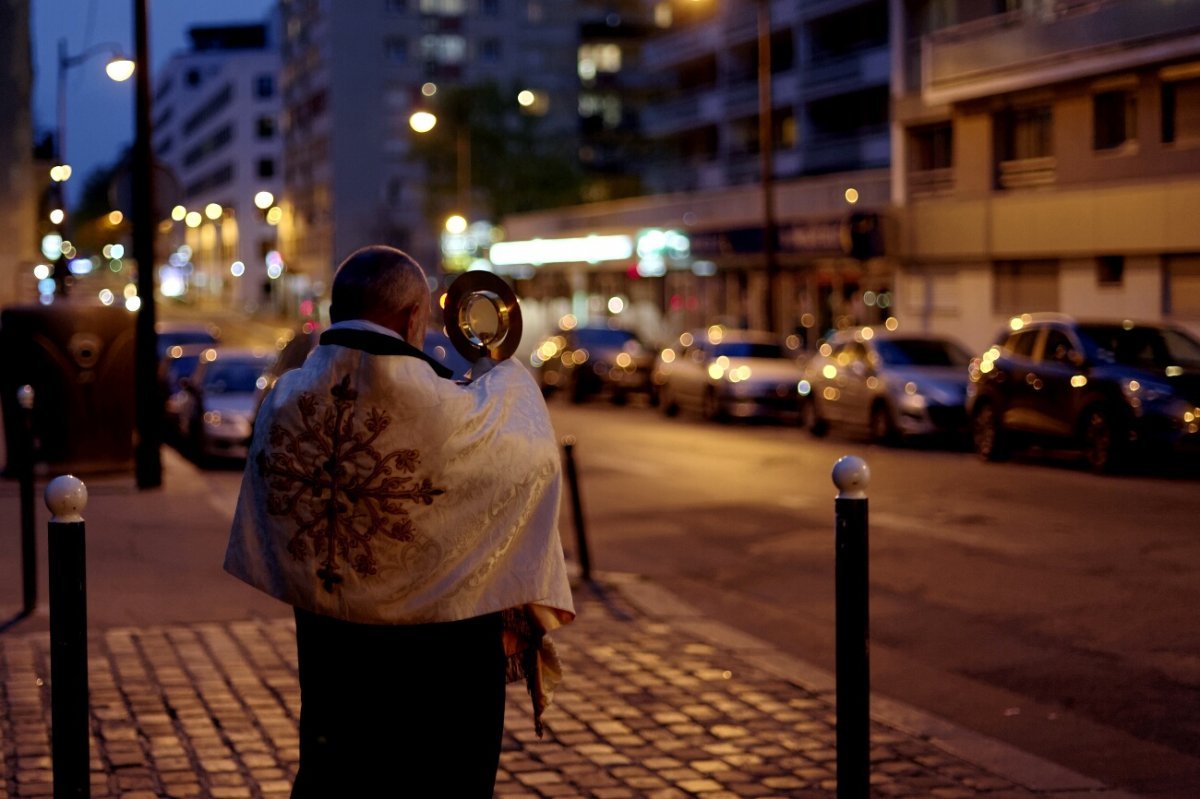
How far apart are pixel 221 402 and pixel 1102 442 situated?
10.3m

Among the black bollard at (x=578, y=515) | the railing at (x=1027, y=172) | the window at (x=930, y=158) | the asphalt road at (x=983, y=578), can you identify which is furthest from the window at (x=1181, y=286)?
the black bollard at (x=578, y=515)

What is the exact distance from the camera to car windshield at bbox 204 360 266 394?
2281 centimetres

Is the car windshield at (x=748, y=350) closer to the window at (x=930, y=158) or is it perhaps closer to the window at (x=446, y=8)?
the window at (x=930, y=158)

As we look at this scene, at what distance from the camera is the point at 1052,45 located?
3175 centimetres

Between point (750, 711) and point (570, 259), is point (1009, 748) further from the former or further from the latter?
point (570, 259)

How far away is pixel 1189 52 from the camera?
2841 centimetres

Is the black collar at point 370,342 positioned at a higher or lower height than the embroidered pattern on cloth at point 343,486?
higher

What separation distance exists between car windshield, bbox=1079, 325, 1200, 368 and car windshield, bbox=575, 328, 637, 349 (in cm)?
1792

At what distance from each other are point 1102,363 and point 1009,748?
13.2 metres

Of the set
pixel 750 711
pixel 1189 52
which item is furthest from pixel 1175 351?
pixel 750 711

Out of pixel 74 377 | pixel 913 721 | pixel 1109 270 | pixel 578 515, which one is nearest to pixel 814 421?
pixel 1109 270

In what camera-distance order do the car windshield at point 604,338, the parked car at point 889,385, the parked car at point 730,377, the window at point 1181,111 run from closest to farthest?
the parked car at point 889,385
the window at point 1181,111
the parked car at point 730,377
the car windshield at point 604,338

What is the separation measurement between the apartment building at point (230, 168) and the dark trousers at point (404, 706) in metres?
101

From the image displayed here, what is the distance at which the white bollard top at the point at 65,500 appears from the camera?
185 inches
